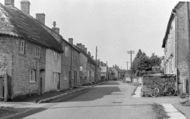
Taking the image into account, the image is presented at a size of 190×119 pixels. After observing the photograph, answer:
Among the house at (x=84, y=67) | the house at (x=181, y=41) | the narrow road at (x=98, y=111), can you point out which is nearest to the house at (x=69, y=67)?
the house at (x=84, y=67)

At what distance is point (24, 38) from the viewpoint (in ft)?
81.6

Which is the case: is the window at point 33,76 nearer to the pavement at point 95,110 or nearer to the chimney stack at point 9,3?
the pavement at point 95,110

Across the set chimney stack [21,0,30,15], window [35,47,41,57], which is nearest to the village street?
window [35,47,41,57]

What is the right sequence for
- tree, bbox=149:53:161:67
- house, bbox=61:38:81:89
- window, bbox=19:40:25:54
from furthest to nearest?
tree, bbox=149:53:161:67 < house, bbox=61:38:81:89 < window, bbox=19:40:25:54

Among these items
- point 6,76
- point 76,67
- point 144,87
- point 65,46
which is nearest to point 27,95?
point 6,76

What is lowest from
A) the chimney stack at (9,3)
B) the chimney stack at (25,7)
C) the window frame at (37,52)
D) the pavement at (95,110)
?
the pavement at (95,110)

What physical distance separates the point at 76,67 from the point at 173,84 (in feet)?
88.5

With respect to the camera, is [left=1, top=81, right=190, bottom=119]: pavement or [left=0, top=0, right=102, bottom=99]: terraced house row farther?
[left=0, top=0, right=102, bottom=99]: terraced house row

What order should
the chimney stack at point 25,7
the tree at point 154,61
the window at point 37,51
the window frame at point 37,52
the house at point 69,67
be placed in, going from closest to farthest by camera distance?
the window frame at point 37,52, the window at point 37,51, the chimney stack at point 25,7, the house at point 69,67, the tree at point 154,61

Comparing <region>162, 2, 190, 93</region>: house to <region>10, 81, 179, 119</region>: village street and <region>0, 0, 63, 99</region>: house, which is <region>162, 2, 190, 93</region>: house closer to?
<region>10, 81, 179, 119</region>: village street

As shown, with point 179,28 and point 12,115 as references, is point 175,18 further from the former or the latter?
point 12,115

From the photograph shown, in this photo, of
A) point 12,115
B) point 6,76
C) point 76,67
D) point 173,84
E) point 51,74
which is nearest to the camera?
point 12,115

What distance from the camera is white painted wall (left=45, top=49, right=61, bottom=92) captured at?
109 feet

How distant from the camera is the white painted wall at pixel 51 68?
33.2 metres
